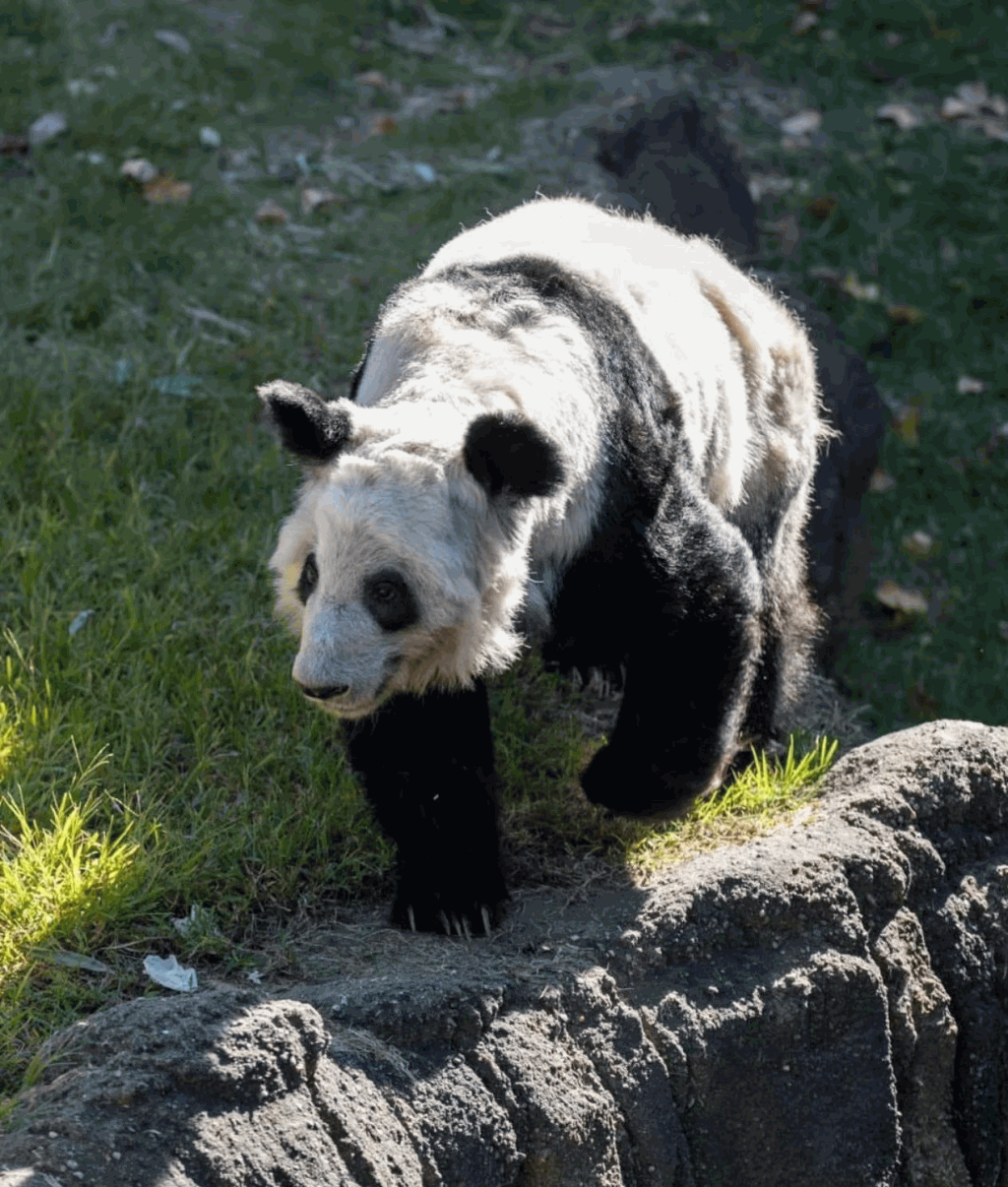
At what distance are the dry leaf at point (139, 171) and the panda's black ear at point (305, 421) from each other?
411 centimetres

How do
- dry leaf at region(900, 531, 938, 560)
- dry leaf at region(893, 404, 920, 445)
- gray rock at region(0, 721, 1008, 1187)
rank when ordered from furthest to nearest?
dry leaf at region(893, 404, 920, 445)
dry leaf at region(900, 531, 938, 560)
gray rock at region(0, 721, 1008, 1187)

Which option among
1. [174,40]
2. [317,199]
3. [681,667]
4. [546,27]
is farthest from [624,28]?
[681,667]

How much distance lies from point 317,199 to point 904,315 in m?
3.32

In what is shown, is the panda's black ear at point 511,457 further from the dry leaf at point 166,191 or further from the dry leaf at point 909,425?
the dry leaf at point 909,425

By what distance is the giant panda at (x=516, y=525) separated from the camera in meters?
3.33

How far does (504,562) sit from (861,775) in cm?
164

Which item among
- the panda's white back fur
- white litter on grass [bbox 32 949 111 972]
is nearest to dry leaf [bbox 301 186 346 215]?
the panda's white back fur

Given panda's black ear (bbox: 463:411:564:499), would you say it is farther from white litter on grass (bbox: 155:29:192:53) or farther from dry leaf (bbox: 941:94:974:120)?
dry leaf (bbox: 941:94:974:120)

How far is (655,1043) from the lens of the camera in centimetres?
370

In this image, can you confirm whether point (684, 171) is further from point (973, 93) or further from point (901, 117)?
point (973, 93)

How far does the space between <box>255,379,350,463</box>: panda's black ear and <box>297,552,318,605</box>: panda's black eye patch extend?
0.24m

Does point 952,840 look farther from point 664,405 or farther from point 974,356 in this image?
point 974,356

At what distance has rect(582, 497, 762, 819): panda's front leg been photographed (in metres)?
3.89

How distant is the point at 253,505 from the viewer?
221 inches
